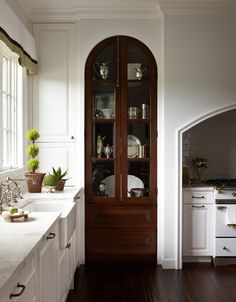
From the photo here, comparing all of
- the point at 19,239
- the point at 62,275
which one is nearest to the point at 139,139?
the point at 62,275

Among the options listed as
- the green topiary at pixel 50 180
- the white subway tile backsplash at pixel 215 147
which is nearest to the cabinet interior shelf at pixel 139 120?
the white subway tile backsplash at pixel 215 147

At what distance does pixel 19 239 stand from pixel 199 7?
313 cm

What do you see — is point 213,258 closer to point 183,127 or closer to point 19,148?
point 183,127

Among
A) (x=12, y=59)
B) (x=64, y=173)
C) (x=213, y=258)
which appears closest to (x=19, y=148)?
(x=64, y=173)

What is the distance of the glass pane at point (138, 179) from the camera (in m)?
4.20

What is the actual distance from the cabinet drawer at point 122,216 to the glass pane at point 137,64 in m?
1.44

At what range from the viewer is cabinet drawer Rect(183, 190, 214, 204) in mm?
4168

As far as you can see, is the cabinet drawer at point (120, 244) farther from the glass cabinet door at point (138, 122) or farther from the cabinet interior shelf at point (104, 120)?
the cabinet interior shelf at point (104, 120)

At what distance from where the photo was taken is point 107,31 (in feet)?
13.5

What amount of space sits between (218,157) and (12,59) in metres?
2.71

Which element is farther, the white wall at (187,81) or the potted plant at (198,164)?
the potted plant at (198,164)

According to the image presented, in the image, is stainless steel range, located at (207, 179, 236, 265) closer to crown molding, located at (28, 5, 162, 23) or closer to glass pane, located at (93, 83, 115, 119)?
glass pane, located at (93, 83, 115, 119)

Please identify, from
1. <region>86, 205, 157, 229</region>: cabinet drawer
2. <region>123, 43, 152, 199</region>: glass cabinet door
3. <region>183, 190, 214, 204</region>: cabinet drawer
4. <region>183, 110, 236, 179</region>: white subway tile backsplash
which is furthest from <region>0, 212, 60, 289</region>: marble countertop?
<region>183, 110, 236, 179</region>: white subway tile backsplash

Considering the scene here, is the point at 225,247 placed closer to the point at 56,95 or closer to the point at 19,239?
the point at 56,95
